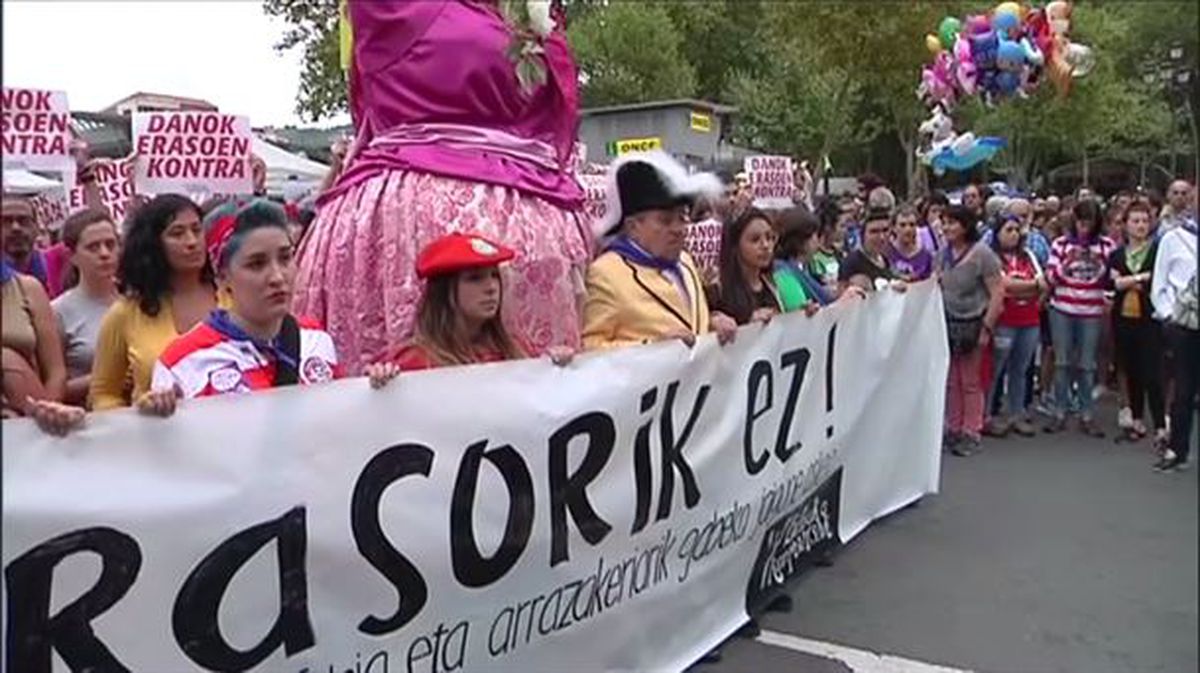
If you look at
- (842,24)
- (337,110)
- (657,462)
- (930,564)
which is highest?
(842,24)

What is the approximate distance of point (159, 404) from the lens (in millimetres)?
2350

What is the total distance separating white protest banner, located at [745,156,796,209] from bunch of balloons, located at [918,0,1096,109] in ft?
12.4

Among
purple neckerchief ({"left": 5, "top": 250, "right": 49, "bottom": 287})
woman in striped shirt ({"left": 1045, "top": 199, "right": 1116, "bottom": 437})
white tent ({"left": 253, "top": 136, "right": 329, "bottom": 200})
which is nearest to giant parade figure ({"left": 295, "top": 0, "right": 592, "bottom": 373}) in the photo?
purple neckerchief ({"left": 5, "top": 250, "right": 49, "bottom": 287})

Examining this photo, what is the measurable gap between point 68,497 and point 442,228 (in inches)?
57.9

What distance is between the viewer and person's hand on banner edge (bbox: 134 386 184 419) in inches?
92.2

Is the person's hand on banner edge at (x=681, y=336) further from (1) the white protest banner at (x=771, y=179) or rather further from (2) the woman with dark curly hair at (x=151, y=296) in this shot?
(1) the white protest banner at (x=771, y=179)

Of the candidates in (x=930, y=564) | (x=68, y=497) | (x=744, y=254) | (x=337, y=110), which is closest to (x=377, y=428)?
(x=68, y=497)

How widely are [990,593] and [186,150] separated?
3.89 m

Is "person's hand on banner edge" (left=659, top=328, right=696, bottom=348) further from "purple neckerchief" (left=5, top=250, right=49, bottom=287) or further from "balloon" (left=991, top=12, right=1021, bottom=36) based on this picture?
"balloon" (left=991, top=12, right=1021, bottom=36)

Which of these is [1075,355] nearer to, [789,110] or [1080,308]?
[1080,308]

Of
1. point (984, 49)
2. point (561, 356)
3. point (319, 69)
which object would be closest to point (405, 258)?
point (561, 356)

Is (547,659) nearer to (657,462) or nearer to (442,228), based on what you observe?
(657,462)

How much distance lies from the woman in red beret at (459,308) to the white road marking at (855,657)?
152 cm

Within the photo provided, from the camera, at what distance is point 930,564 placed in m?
5.21
